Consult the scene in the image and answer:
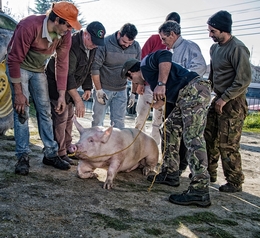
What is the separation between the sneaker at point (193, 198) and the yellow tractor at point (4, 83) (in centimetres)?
344

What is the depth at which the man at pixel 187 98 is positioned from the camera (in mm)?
3705

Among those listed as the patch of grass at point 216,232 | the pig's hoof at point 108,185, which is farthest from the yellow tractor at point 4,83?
the patch of grass at point 216,232

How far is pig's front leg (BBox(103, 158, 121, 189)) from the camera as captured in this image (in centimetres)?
401

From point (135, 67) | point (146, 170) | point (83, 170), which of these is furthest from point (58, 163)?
point (135, 67)

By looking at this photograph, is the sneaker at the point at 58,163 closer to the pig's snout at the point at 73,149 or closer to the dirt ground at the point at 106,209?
the dirt ground at the point at 106,209

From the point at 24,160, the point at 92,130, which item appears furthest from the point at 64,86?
the point at 24,160

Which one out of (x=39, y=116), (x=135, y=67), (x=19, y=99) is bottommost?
(x=39, y=116)

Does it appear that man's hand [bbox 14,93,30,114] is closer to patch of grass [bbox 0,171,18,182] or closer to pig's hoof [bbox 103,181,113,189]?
patch of grass [bbox 0,171,18,182]

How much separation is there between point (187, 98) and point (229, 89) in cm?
63

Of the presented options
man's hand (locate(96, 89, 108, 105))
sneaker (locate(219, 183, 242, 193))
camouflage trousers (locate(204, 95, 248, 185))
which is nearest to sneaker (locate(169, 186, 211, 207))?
sneaker (locate(219, 183, 242, 193))

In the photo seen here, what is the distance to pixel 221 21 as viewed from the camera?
4.14 metres

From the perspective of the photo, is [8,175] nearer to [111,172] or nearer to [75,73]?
Result: [111,172]

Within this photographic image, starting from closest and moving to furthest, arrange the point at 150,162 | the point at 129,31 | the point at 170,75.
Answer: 1. the point at 170,75
2. the point at 150,162
3. the point at 129,31

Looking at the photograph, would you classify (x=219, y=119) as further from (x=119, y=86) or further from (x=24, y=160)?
(x=24, y=160)
